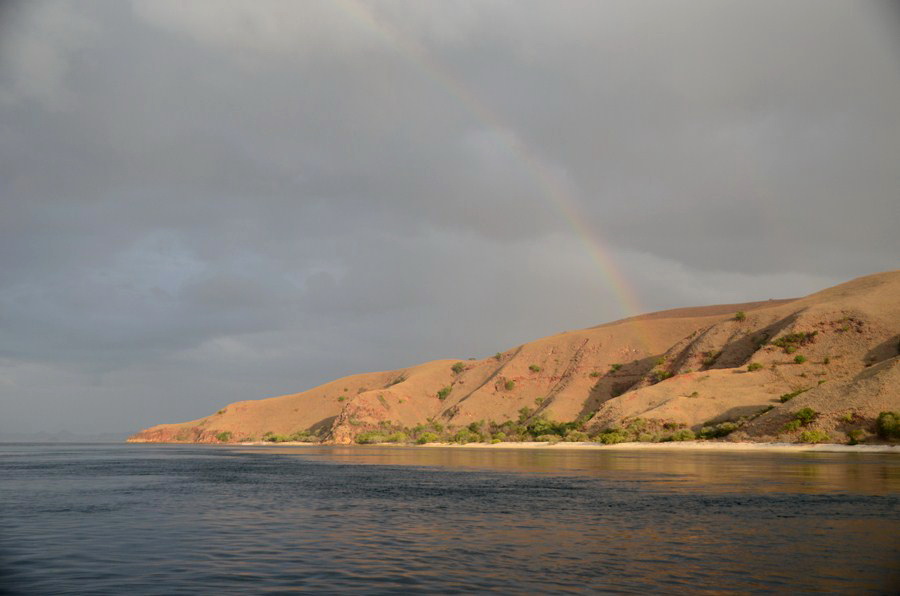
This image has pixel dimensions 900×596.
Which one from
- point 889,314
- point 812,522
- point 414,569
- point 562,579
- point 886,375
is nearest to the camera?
point 562,579

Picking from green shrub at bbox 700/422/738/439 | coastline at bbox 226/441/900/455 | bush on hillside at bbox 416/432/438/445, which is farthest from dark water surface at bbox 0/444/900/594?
bush on hillside at bbox 416/432/438/445

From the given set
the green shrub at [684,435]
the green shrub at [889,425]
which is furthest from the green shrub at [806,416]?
the green shrub at [684,435]

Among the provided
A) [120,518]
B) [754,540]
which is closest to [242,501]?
[120,518]

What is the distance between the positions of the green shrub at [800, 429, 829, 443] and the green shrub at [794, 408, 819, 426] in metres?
3.25

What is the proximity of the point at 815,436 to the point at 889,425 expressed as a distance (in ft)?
29.0

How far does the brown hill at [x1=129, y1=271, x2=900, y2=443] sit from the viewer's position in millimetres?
96125

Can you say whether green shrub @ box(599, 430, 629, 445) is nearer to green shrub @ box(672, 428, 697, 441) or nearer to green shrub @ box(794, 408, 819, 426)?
green shrub @ box(672, 428, 697, 441)

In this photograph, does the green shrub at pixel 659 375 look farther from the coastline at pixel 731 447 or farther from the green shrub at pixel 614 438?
the green shrub at pixel 614 438

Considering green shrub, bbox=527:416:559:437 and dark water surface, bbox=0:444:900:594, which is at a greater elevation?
dark water surface, bbox=0:444:900:594

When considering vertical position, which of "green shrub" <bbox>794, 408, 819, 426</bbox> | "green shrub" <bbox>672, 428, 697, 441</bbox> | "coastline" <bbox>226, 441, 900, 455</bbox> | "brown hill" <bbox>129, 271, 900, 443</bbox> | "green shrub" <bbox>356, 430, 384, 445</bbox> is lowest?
"green shrub" <bbox>356, 430, 384, 445</bbox>

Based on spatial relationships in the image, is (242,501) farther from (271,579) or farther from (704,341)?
(704,341)

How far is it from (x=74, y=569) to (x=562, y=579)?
1392 centimetres

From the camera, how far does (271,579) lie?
18.1 metres

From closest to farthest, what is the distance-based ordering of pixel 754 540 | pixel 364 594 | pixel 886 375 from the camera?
pixel 364 594 → pixel 754 540 → pixel 886 375
